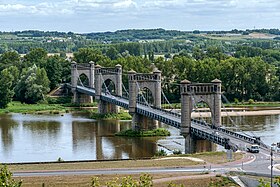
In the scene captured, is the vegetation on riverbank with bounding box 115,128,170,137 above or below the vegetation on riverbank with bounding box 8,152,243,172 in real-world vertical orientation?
below

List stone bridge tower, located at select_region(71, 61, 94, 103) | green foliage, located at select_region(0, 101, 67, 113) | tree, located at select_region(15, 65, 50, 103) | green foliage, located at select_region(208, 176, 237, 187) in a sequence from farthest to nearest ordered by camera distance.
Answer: stone bridge tower, located at select_region(71, 61, 94, 103) → tree, located at select_region(15, 65, 50, 103) → green foliage, located at select_region(0, 101, 67, 113) → green foliage, located at select_region(208, 176, 237, 187)

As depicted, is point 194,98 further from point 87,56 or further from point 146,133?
point 87,56

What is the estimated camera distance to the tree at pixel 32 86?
124m

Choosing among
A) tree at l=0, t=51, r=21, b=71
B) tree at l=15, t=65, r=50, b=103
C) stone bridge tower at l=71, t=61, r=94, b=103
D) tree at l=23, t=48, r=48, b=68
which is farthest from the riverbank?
tree at l=0, t=51, r=21, b=71

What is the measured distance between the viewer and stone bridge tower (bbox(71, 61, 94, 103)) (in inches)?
4938

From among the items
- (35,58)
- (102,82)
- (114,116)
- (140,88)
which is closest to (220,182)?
(140,88)

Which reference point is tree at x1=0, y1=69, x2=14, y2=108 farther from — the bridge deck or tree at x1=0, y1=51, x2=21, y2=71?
the bridge deck

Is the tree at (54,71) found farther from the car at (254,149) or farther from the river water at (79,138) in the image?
the car at (254,149)

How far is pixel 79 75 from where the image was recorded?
132 meters

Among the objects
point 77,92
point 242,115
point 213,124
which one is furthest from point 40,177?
point 77,92

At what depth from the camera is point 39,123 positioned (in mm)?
97750

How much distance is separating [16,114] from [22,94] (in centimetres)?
1594

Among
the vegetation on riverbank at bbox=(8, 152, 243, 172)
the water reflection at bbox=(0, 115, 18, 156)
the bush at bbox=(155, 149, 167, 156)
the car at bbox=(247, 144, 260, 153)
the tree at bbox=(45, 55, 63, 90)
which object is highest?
the tree at bbox=(45, 55, 63, 90)

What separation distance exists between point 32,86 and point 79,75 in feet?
35.6
